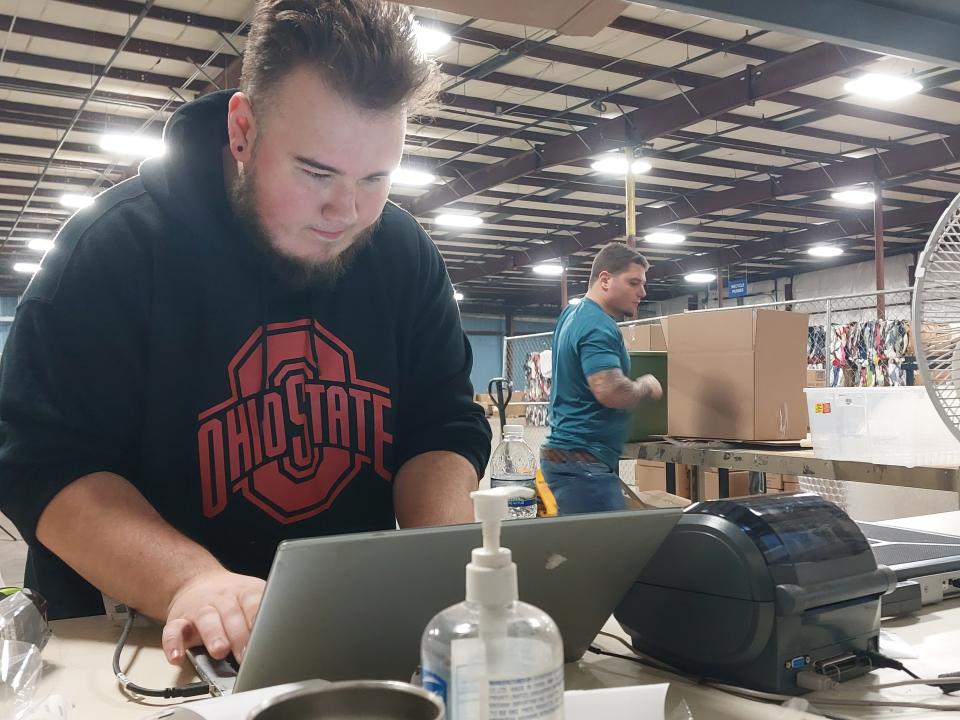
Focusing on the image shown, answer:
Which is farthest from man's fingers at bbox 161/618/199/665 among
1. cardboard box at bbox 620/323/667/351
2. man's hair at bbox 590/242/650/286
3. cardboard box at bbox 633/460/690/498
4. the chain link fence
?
the chain link fence

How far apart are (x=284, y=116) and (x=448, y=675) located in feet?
2.35

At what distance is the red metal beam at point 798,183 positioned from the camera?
7824mm

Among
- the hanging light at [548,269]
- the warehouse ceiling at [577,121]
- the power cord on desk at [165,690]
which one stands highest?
the warehouse ceiling at [577,121]

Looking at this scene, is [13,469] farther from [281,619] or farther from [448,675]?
[448,675]

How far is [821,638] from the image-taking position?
0.77 m

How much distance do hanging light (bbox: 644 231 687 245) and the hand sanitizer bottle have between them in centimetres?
1138

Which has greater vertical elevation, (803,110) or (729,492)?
(803,110)

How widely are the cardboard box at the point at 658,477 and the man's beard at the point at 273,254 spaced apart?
138 inches

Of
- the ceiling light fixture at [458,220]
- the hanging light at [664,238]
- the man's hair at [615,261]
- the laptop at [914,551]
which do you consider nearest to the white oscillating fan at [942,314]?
the laptop at [914,551]

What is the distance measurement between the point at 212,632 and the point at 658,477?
4.09 metres

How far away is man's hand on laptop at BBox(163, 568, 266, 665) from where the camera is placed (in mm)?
689

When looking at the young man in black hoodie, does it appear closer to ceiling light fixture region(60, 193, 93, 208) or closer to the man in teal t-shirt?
the man in teal t-shirt

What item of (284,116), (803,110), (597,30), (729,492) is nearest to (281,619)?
(284,116)

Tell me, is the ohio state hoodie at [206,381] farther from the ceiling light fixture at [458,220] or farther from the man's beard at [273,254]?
the ceiling light fixture at [458,220]
